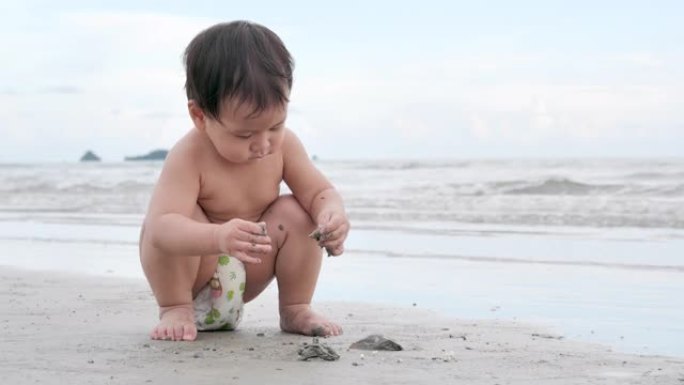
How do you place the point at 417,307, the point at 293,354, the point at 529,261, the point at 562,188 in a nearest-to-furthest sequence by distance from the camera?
the point at 293,354, the point at 417,307, the point at 529,261, the point at 562,188

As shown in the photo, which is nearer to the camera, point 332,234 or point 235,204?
point 332,234

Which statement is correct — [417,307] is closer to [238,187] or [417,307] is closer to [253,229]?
[238,187]

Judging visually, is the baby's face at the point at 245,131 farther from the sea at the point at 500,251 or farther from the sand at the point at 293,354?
the sea at the point at 500,251

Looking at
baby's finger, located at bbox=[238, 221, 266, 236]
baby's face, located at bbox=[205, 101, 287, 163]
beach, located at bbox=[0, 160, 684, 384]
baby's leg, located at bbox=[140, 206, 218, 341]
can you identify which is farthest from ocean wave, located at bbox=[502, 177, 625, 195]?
baby's finger, located at bbox=[238, 221, 266, 236]

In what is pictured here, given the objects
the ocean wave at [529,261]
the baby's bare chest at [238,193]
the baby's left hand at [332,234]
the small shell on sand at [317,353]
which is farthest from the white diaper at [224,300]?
the ocean wave at [529,261]

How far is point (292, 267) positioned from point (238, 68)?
0.88m

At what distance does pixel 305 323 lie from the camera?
3.61m

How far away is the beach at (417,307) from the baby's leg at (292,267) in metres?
0.07

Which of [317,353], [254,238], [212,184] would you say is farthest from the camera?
[212,184]

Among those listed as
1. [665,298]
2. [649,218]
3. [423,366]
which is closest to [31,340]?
[423,366]

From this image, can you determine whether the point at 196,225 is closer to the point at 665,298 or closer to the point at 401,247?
the point at 665,298

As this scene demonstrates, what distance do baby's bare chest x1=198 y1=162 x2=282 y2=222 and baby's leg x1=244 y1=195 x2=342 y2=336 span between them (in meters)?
0.05

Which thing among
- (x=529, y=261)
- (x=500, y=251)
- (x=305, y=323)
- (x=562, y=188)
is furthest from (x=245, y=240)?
(x=562, y=188)

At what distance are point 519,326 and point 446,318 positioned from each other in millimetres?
346
